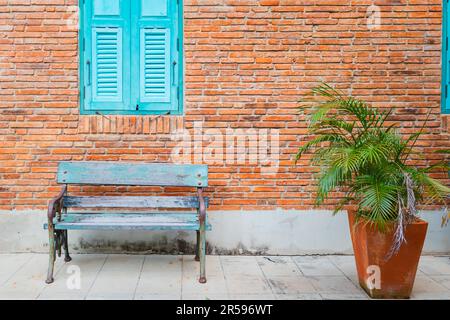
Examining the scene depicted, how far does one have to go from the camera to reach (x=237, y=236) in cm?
530

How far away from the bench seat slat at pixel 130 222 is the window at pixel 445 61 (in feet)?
10.6

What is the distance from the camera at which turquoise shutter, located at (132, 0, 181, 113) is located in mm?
5285

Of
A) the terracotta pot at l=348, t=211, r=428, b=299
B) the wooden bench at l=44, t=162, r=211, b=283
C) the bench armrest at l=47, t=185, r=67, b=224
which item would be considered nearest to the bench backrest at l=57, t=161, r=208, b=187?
the wooden bench at l=44, t=162, r=211, b=283

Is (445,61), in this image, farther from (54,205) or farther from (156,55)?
(54,205)

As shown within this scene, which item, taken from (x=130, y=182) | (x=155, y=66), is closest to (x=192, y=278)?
(x=130, y=182)

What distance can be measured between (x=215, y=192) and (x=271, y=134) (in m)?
0.96

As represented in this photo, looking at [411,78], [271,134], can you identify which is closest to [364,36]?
[411,78]

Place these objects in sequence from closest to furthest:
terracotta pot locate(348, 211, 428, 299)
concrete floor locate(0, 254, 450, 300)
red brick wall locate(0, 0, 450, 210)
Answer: terracotta pot locate(348, 211, 428, 299) → concrete floor locate(0, 254, 450, 300) → red brick wall locate(0, 0, 450, 210)

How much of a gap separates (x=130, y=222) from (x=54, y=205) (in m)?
0.77

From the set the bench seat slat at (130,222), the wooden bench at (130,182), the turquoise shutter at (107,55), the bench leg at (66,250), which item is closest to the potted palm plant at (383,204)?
the bench seat slat at (130,222)

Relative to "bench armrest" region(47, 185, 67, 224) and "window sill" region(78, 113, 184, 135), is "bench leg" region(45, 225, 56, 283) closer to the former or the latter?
"bench armrest" region(47, 185, 67, 224)

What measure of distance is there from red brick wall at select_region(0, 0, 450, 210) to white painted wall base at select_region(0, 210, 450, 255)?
0.19 metres

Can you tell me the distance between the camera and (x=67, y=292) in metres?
4.06

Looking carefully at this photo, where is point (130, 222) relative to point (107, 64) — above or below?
below
